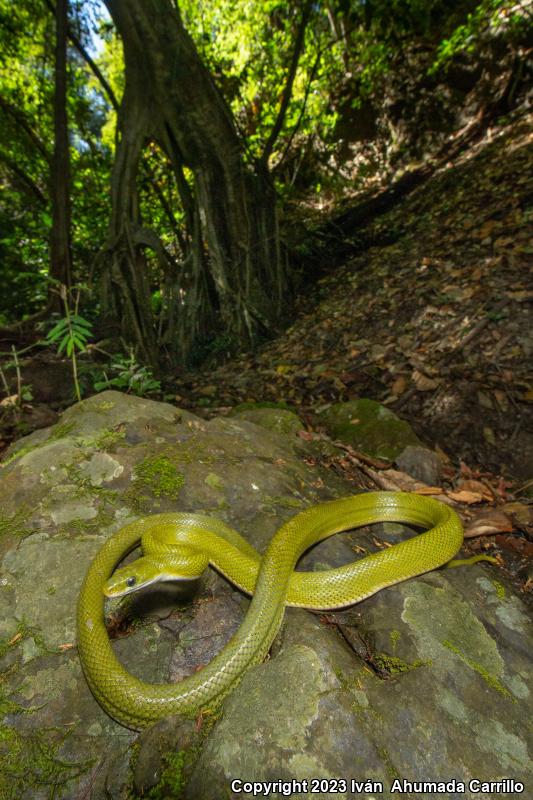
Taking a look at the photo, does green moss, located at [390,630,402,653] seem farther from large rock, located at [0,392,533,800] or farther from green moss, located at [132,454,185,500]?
green moss, located at [132,454,185,500]

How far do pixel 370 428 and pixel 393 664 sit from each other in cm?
261

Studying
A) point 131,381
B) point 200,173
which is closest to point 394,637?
point 131,381

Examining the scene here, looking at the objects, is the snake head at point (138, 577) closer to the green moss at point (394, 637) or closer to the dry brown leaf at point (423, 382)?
the green moss at point (394, 637)

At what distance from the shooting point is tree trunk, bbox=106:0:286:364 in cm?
661

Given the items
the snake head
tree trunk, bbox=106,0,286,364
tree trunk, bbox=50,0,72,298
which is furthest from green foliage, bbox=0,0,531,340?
the snake head

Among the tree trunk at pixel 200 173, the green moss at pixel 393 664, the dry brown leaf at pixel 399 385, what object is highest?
the tree trunk at pixel 200 173

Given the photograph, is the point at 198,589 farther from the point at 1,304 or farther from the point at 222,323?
the point at 1,304

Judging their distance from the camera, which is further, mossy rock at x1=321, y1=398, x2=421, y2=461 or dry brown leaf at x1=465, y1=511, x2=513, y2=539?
mossy rock at x1=321, y1=398, x2=421, y2=461

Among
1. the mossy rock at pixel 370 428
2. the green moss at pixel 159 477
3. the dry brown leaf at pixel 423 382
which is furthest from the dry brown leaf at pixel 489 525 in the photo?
the green moss at pixel 159 477

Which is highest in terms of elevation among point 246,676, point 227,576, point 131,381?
point 131,381

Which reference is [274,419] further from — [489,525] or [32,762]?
[32,762]

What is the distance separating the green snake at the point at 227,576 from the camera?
4.99ft

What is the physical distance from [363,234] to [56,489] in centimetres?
891

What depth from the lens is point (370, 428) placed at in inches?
160
